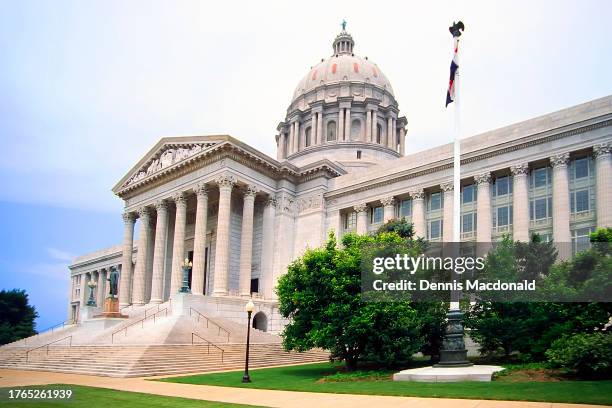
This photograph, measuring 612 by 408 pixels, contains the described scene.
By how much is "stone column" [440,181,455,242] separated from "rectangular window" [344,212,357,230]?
9.83 m

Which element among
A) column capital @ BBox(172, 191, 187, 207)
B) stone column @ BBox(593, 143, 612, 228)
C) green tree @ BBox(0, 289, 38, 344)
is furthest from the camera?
green tree @ BBox(0, 289, 38, 344)

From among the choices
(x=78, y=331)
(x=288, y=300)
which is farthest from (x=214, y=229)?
(x=288, y=300)

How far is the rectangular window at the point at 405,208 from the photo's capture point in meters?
50.2

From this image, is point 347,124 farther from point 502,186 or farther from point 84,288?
point 84,288

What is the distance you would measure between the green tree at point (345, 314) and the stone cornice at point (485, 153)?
56.8 ft

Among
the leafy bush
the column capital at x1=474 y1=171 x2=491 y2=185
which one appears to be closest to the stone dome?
the column capital at x1=474 y1=171 x2=491 y2=185

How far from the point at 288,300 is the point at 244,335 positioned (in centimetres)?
1196

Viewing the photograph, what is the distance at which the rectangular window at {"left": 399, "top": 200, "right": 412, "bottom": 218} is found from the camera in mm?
50219

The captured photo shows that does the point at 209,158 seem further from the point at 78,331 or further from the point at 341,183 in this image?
the point at 78,331

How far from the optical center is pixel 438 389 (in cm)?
1780

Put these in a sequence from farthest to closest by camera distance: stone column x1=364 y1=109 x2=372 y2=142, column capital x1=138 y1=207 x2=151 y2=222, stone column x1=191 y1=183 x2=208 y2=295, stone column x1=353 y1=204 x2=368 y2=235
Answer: stone column x1=364 y1=109 x2=372 y2=142 < column capital x1=138 y1=207 x2=151 y2=222 < stone column x1=353 y1=204 x2=368 y2=235 < stone column x1=191 y1=183 x2=208 y2=295

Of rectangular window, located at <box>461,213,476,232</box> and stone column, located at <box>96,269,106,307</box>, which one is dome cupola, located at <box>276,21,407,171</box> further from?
stone column, located at <box>96,269,106,307</box>

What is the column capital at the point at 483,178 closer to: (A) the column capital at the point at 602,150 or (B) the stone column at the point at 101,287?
(A) the column capital at the point at 602,150

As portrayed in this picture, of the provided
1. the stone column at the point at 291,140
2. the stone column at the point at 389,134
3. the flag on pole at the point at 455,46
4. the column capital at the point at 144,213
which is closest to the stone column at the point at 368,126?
the stone column at the point at 389,134
